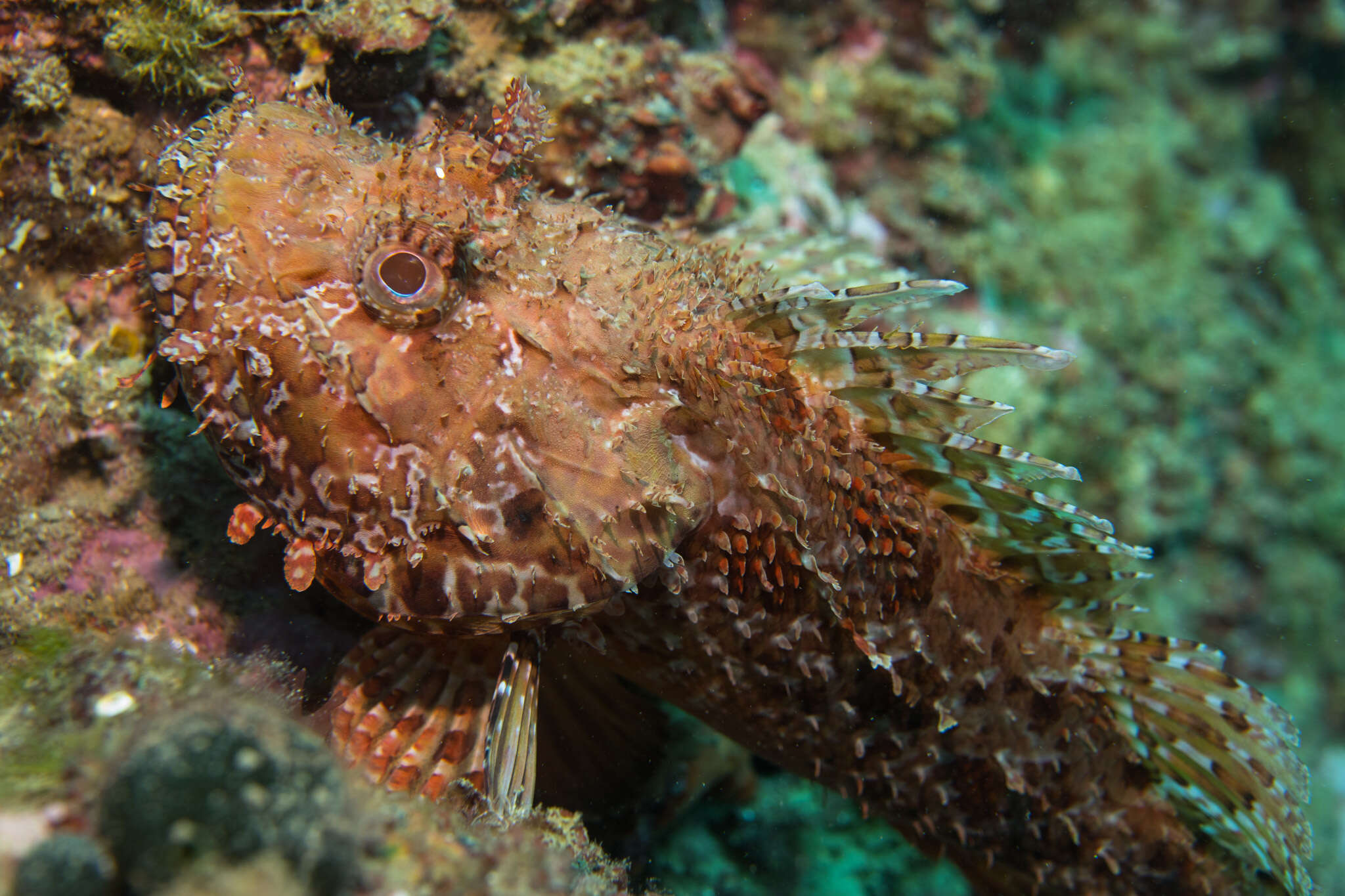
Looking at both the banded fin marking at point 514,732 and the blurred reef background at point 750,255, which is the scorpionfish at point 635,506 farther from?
the blurred reef background at point 750,255

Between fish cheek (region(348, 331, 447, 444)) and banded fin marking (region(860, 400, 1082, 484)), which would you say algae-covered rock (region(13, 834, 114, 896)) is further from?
banded fin marking (region(860, 400, 1082, 484))

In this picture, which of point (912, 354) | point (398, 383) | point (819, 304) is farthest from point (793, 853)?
point (398, 383)

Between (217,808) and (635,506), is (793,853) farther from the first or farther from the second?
(217,808)

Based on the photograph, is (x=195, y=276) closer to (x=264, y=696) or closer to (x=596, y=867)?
(x=264, y=696)

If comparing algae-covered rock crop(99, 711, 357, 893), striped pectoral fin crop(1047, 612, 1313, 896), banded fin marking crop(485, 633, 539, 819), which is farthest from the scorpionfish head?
striped pectoral fin crop(1047, 612, 1313, 896)

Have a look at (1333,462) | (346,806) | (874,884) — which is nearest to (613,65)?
(346,806)

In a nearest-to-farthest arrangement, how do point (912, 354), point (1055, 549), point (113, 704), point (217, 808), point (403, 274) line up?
point (217, 808)
point (113, 704)
point (403, 274)
point (912, 354)
point (1055, 549)

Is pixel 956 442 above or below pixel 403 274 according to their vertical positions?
below
